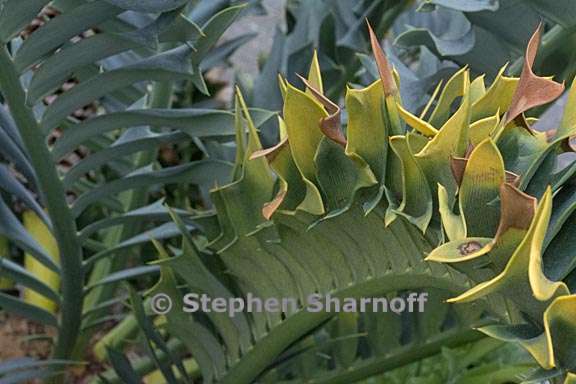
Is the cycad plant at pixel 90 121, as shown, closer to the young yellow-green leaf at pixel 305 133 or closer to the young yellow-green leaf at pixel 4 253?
the young yellow-green leaf at pixel 4 253

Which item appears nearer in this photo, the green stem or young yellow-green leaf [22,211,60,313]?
the green stem

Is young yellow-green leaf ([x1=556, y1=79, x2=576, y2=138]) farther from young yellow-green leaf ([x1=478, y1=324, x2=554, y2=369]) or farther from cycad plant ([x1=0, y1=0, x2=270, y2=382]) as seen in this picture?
cycad plant ([x1=0, y1=0, x2=270, y2=382])

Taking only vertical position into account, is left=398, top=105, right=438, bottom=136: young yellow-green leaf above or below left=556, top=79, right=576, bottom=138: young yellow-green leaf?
above

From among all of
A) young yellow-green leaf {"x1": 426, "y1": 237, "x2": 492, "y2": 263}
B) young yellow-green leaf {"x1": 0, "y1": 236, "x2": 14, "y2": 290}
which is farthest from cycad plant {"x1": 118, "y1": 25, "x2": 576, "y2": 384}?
young yellow-green leaf {"x1": 0, "y1": 236, "x2": 14, "y2": 290}

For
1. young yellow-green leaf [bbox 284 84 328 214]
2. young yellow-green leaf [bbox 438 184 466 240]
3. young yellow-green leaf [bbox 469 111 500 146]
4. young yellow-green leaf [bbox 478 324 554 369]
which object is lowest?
young yellow-green leaf [bbox 478 324 554 369]

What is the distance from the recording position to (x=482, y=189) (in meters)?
0.36

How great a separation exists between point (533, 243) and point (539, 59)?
41 centimetres

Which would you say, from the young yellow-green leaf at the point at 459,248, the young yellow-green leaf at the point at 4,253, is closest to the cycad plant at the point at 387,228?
the young yellow-green leaf at the point at 459,248

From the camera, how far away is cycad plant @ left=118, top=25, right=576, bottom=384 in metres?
0.34

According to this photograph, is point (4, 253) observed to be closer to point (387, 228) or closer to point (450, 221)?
point (387, 228)

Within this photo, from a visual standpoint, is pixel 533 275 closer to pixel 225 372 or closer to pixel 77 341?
pixel 225 372

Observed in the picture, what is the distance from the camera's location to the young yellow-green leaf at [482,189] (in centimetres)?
34

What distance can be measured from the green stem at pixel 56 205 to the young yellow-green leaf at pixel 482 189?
0.33 metres

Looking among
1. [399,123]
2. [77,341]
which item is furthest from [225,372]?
[399,123]
